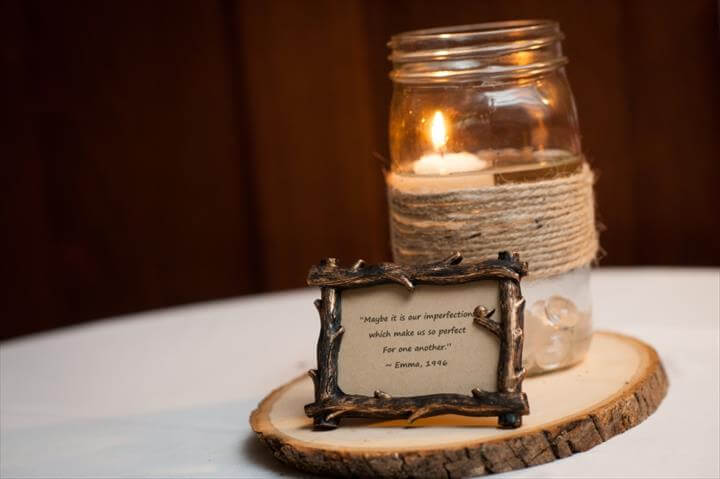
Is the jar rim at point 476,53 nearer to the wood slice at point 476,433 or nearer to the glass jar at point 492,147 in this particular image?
the glass jar at point 492,147

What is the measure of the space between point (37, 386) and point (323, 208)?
3.44 ft

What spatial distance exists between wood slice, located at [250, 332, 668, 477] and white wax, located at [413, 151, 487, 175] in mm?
208

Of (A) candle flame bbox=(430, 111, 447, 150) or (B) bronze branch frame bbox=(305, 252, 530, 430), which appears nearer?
(B) bronze branch frame bbox=(305, 252, 530, 430)

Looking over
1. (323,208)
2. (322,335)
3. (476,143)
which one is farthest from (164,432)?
(323,208)

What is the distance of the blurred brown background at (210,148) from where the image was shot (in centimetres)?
201

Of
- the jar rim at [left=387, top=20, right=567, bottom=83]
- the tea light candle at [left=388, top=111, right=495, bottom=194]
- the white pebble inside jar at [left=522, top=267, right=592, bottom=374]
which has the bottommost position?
the white pebble inside jar at [left=522, top=267, right=592, bottom=374]

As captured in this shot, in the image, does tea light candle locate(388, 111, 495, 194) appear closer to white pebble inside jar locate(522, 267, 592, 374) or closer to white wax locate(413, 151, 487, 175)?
white wax locate(413, 151, 487, 175)

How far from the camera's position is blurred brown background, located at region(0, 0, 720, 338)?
79.2 inches

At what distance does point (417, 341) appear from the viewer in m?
0.86

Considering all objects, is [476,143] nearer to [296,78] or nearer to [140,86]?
[296,78]

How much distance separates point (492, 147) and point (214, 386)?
0.40 metres

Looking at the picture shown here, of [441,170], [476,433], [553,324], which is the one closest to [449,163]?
[441,170]

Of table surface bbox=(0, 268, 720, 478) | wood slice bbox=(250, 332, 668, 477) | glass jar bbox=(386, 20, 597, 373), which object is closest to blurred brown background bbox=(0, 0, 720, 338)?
table surface bbox=(0, 268, 720, 478)

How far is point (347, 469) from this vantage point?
792 mm
